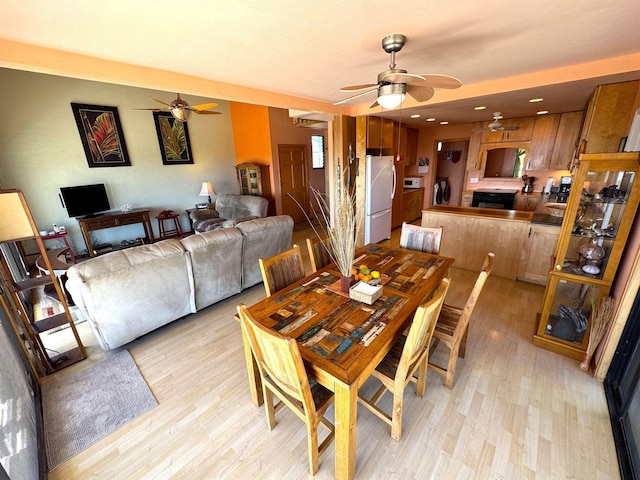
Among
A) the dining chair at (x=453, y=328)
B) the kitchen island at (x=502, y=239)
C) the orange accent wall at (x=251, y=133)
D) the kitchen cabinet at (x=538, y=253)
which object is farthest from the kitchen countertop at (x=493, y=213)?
the orange accent wall at (x=251, y=133)

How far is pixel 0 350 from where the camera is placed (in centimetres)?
141

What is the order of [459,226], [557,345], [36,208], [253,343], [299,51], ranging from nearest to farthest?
[253,343]
[299,51]
[557,345]
[459,226]
[36,208]

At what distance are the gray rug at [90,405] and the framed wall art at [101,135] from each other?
431 cm

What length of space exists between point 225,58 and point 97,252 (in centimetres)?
469

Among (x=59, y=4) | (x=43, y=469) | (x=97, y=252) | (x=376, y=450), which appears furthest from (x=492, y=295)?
(x=97, y=252)

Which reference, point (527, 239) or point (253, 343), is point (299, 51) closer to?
point (253, 343)

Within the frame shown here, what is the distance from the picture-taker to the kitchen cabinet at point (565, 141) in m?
4.26

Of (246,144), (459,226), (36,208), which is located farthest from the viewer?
(246,144)

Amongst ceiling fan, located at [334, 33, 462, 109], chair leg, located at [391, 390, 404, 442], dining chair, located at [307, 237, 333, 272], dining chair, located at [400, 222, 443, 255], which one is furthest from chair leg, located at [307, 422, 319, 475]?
ceiling fan, located at [334, 33, 462, 109]

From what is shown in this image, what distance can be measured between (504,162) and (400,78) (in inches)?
197

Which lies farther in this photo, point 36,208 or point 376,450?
point 36,208

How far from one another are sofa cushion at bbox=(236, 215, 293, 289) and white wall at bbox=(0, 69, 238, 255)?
3.76 m

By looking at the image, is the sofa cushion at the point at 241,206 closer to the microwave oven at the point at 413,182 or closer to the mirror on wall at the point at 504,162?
the microwave oven at the point at 413,182

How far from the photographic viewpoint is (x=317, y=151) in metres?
7.24
